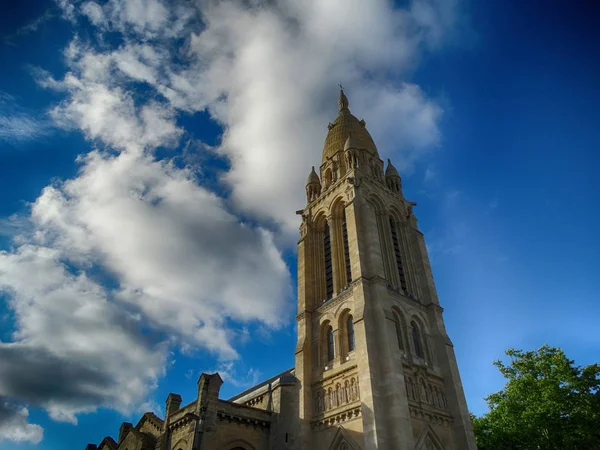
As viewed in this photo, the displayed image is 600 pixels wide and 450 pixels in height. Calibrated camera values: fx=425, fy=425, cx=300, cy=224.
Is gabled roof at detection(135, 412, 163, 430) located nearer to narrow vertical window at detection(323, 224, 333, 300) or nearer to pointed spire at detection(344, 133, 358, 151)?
narrow vertical window at detection(323, 224, 333, 300)

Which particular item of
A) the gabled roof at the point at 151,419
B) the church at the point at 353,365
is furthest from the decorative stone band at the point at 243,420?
the gabled roof at the point at 151,419

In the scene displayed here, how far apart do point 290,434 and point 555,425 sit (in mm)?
18460

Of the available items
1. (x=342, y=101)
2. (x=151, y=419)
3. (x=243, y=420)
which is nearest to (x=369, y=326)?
(x=243, y=420)

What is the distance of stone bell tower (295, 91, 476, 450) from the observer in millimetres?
25719

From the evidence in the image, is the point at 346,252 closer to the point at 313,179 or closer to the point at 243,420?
the point at 313,179

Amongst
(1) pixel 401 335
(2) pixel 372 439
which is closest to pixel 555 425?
(1) pixel 401 335

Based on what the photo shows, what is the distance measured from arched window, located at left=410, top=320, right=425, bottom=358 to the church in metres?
0.09

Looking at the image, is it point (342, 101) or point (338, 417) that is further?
point (342, 101)

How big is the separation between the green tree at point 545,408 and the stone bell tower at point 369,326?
6.17 metres

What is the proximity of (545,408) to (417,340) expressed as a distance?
9858 millimetres

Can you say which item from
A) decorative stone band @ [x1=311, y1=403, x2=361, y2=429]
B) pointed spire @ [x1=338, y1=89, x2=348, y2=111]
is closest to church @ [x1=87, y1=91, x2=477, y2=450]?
decorative stone band @ [x1=311, y1=403, x2=361, y2=429]

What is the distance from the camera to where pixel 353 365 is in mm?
27781

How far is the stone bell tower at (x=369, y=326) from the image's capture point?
25719mm

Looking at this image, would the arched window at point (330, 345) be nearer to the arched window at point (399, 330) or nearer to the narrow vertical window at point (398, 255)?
the arched window at point (399, 330)
